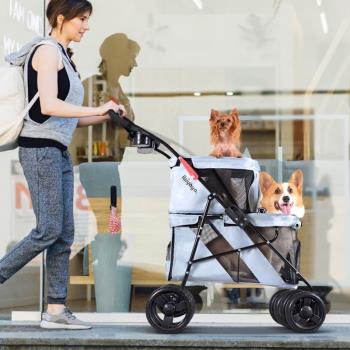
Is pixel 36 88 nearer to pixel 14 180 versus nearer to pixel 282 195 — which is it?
pixel 14 180

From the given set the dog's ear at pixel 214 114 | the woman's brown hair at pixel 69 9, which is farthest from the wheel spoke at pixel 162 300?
the woman's brown hair at pixel 69 9

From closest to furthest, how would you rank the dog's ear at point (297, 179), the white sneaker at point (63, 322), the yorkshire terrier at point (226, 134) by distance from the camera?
the white sneaker at point (63, 322) < the yorkshire terrier at point (226, 134) < the dog's ear at point (297, 179)

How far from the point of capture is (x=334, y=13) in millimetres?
6035

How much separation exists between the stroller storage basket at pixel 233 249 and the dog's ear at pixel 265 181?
706 millimetres

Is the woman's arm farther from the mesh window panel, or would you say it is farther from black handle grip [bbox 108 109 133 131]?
the mesh window panel

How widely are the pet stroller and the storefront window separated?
2.75 feet

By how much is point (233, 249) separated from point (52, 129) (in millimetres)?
996

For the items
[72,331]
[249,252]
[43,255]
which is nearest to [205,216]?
[249,252]

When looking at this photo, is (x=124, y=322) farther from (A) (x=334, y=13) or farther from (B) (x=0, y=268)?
(A) (x=334, y=13)

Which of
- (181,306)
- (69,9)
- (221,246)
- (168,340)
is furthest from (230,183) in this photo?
(69,9)

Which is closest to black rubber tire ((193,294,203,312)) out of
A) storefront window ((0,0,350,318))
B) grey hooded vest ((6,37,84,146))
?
storefront window ((0,0,350,318))

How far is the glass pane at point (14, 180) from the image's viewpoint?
588cm

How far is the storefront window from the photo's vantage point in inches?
231

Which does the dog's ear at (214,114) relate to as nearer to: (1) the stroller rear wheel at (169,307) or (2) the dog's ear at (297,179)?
(2) the dog's ear at (297,179)
